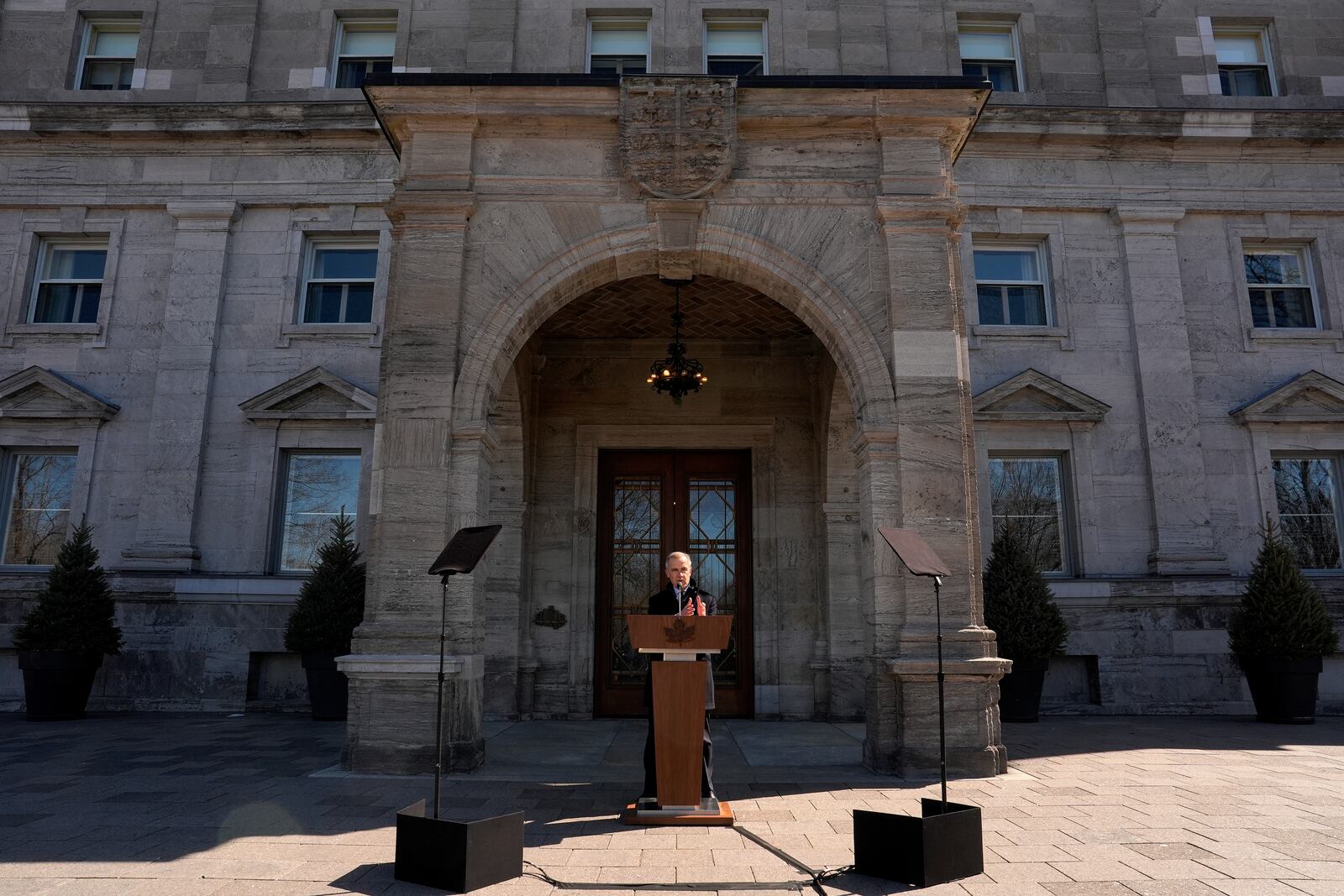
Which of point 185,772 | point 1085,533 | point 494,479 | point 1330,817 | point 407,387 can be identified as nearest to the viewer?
point 1330,817

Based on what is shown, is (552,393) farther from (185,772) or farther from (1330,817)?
(1330,817)

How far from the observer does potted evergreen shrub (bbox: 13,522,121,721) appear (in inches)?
436

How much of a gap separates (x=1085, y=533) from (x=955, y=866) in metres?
9.33

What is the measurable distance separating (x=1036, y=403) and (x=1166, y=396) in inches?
78.2

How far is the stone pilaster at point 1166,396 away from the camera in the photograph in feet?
40.5

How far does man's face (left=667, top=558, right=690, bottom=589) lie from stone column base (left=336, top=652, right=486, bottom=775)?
6.86ft

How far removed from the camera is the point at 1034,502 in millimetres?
12859

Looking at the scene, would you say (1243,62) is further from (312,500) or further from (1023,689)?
(312,500)

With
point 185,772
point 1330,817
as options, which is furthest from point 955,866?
point 185,772

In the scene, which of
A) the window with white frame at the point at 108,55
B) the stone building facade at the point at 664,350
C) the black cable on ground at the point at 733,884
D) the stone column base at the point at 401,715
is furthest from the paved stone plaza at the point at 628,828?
the window with white frame at the point at 108,55

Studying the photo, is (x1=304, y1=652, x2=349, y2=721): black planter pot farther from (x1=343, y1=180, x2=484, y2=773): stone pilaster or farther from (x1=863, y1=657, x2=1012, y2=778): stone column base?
(x1=863, y1=657, x2=1012, y2=778): stone column base

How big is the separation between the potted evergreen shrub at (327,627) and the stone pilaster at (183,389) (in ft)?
8.13

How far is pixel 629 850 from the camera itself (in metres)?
5.01

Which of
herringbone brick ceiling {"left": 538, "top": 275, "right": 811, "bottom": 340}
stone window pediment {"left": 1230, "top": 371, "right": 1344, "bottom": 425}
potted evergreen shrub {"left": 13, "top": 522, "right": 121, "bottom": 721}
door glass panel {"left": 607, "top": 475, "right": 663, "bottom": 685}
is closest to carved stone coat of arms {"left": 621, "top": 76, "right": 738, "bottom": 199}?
herringbone brick ceiling {"left": 538, "top": 275, "right": 811, "bottom": 340}
